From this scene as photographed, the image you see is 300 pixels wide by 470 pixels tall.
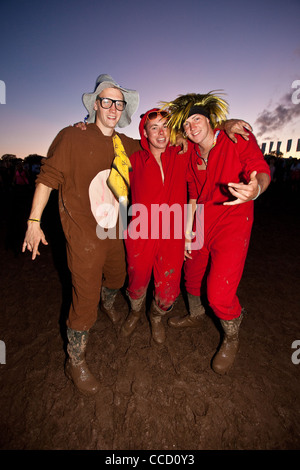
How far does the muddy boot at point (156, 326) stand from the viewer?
2514mm

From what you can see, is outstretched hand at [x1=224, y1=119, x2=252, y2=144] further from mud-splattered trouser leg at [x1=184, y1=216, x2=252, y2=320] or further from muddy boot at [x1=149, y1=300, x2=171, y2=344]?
muddy boot at [x1=149, y1=300, x2=171, y2=344]

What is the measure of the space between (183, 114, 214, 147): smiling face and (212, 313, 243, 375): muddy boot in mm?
1735

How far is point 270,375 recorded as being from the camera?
84.0 inches

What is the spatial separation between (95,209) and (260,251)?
15.1 ft

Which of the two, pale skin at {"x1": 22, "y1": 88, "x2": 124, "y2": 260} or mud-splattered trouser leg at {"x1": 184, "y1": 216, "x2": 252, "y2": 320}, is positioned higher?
pale skin at {"x1": 22, "y1": 88, "x2": 124, "y2": 260}

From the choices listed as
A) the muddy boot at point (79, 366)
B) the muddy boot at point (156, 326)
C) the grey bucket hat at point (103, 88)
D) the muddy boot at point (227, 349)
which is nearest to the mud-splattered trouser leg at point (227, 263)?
the muddy boot at point (227, 349)

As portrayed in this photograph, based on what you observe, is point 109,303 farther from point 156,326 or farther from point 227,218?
point 227,218

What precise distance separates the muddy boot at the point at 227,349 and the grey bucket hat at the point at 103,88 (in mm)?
2329

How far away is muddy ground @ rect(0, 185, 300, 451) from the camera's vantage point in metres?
1.66

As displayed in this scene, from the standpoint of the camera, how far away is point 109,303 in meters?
2.79

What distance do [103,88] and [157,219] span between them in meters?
1.27

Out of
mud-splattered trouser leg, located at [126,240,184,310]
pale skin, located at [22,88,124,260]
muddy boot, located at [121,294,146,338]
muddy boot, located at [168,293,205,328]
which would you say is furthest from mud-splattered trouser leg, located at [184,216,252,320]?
pale skin, located at [22,88,124,260]

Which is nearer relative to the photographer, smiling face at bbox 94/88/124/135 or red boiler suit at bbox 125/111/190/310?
smiling face at bbox 94/88/124/135

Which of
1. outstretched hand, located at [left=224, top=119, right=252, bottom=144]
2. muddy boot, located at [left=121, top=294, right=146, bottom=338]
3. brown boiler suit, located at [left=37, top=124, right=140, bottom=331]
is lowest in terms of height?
muddy boot, located at [left=121, top=294, right=146, bottom=338]
